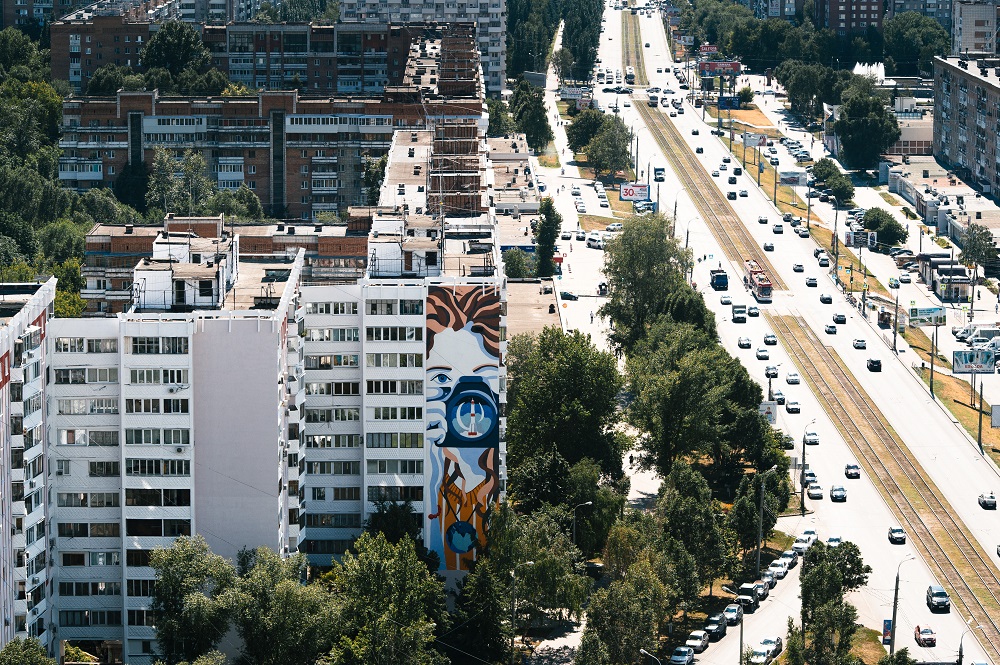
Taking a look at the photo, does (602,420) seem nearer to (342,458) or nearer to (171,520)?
(342,458)

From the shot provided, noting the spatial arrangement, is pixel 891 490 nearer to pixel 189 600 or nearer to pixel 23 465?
pixel 189 600

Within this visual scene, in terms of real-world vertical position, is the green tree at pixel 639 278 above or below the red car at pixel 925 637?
above

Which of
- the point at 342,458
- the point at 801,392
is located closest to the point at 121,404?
the point at 342,458

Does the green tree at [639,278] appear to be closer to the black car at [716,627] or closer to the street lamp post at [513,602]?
the black car at [716,627]

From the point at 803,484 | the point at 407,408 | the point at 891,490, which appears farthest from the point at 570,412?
the point at 891,490

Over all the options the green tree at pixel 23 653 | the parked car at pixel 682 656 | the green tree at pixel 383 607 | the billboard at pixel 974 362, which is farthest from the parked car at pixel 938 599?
the green tree at pixel 23 653
